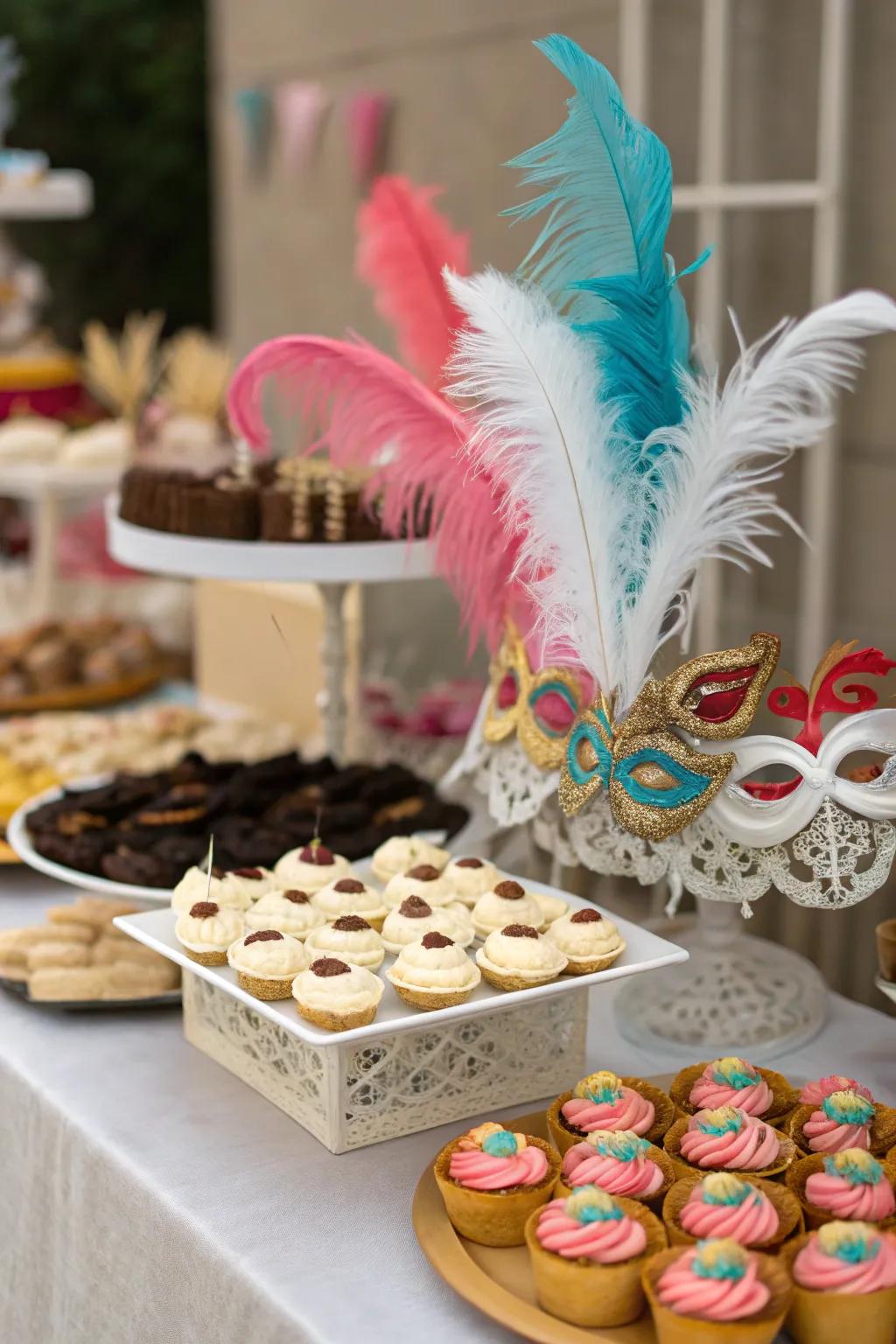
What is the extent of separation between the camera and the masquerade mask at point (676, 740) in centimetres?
124

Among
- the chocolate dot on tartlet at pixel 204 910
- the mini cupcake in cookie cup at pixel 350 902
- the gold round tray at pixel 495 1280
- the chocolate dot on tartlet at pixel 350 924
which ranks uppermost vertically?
the chocolate dot on tartlet at pixel 204 910

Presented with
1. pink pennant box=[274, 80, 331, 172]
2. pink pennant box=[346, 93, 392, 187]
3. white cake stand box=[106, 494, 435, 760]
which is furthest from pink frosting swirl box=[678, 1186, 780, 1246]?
pink pennant box=[274, 80, 331, 172]

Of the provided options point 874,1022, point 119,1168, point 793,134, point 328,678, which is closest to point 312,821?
point 328,678

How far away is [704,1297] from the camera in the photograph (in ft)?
3.00

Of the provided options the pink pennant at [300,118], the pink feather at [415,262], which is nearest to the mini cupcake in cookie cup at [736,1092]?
the pink feather at [415,262]

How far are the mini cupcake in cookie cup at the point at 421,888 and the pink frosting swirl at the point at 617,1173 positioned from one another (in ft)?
1.15

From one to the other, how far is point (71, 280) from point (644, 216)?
7298 mm

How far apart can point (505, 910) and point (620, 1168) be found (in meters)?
0.31

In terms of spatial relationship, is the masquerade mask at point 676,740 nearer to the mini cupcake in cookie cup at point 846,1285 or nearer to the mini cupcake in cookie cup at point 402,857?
the mini cupcake in cookie cup at point 402,857

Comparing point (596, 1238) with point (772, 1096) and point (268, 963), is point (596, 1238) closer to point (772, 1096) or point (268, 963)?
point (772, 1096)

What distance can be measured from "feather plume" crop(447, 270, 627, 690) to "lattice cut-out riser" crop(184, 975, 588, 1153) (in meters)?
0.30

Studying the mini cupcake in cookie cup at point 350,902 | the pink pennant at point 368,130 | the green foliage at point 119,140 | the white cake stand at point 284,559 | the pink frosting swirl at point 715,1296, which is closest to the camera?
the pink frosting swirl at point 715,1296

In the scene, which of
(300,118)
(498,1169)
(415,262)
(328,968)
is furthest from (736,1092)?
(300,118)

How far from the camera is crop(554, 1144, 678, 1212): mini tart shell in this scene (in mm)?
1050
